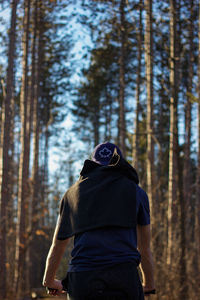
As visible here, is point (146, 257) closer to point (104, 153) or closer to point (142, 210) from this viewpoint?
point (142, 210)

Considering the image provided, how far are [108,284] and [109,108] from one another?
82.0 ft

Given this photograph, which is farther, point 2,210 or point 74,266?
point 2,210

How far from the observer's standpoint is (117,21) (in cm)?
1499

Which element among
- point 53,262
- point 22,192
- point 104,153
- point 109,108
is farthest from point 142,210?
point 109,108

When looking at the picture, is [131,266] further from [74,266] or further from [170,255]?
[170,255]

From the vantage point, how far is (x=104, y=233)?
239 cm

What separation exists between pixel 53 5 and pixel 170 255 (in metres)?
11.0

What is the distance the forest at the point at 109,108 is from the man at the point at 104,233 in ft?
14.1

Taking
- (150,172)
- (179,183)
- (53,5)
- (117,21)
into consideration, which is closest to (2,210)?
(150,172)

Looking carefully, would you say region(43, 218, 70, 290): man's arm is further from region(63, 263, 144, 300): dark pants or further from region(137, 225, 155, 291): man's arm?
region(137, 225, 155, 291): man's arm

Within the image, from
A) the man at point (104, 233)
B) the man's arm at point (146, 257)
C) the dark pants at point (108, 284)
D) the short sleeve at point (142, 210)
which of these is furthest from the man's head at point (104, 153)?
the dark pants at point (108, 284)

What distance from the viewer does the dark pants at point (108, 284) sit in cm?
229

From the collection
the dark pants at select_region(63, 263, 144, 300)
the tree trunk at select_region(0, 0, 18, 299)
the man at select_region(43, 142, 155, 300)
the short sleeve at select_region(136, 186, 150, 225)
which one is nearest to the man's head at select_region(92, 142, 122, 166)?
the man at select_region(43, 142, 155, 300)

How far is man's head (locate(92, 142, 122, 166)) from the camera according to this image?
264 cm
